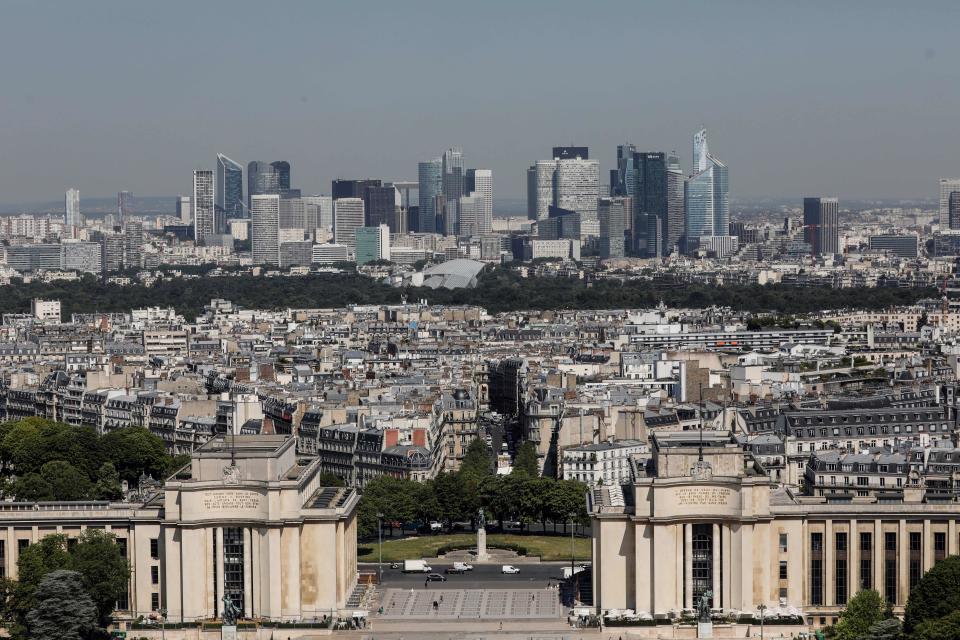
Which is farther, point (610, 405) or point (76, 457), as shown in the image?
point (610, 405)

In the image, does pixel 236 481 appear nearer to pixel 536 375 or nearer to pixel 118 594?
pixel 118 594

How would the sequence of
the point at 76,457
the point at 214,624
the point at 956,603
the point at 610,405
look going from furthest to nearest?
1. the point at 610,405
2. the point at 76,457
3. the point at 214,624
4. the point at 956,603

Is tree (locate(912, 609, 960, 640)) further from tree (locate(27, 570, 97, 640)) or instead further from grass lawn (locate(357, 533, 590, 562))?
tree (locate(27, 570, 97, 640))

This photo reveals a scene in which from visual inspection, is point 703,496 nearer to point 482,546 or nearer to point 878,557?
point 878,557

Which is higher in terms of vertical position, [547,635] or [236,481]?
[236,481]

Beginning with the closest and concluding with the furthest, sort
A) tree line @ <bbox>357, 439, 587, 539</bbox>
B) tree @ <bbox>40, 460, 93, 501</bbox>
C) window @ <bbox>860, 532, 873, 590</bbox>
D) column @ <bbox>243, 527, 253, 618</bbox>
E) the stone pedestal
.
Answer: column @ <bbox>243, 527, 253, 618</bbox>
window @ <bbox>860, 532, 873, 590</bbox>
the stone pedestal
tree @ <bbox>40, 460, 93, 501</bbox>
tree line @ <bbox>357, 439, 587, 539</bbox>

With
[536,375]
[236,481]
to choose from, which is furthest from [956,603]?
[536,375]

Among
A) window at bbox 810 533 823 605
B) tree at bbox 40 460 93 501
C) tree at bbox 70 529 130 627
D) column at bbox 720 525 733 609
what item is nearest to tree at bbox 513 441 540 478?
tree at bbox 40 460 93 501
